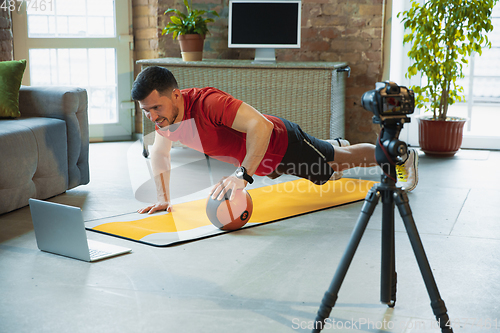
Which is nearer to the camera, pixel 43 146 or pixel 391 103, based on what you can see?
pixel 391 103

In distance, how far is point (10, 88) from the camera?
2758 mm

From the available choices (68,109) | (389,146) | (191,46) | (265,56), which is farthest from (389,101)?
(191,46)

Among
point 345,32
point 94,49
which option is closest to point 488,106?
point 345,32

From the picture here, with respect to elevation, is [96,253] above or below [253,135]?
below

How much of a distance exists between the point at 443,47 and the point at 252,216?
7.55ft

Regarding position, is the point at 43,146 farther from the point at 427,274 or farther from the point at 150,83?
the point at 427,274

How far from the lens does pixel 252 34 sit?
390 cm

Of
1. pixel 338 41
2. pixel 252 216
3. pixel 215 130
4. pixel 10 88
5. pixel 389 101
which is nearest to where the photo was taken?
pixel 389 101

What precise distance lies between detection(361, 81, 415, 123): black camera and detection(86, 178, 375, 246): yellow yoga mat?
43.9 inches

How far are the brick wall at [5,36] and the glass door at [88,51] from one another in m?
0.15

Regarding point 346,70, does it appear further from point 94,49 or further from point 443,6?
point 94,49

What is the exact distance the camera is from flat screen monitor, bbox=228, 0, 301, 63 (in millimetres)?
3828

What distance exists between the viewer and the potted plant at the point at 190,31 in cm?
385

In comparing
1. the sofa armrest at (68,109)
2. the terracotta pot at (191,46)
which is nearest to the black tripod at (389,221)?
the sofa armrest at (68,109)
